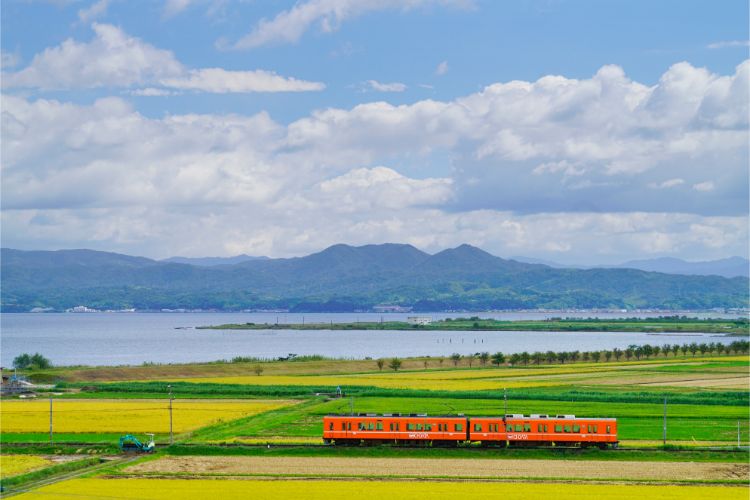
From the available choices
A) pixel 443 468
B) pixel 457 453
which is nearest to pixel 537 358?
pixel 457 453

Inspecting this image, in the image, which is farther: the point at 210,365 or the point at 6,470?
the point at 210,365

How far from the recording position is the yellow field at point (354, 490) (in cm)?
4056

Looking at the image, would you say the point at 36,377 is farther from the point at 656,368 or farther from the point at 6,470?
the point at 656,368

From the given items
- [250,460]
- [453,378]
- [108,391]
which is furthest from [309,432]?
[453,378]

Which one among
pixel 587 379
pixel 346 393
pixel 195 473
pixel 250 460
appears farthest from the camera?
pixel 587 379

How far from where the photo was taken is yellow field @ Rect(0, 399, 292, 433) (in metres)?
63.6

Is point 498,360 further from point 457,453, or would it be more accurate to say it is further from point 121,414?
point 457,453

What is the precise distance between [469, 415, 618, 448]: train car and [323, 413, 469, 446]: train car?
1077 mm

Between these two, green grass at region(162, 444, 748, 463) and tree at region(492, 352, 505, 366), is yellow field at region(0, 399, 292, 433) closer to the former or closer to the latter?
green grass at region(162, 444, 748, 463)

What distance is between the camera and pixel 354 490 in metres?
41.9

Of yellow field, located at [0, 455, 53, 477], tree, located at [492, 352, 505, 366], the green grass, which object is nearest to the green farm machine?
the green grass

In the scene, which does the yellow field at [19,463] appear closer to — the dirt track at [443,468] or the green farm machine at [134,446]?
the green farm machine at [134,446]

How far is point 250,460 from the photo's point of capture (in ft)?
166

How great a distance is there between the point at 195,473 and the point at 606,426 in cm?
2255
